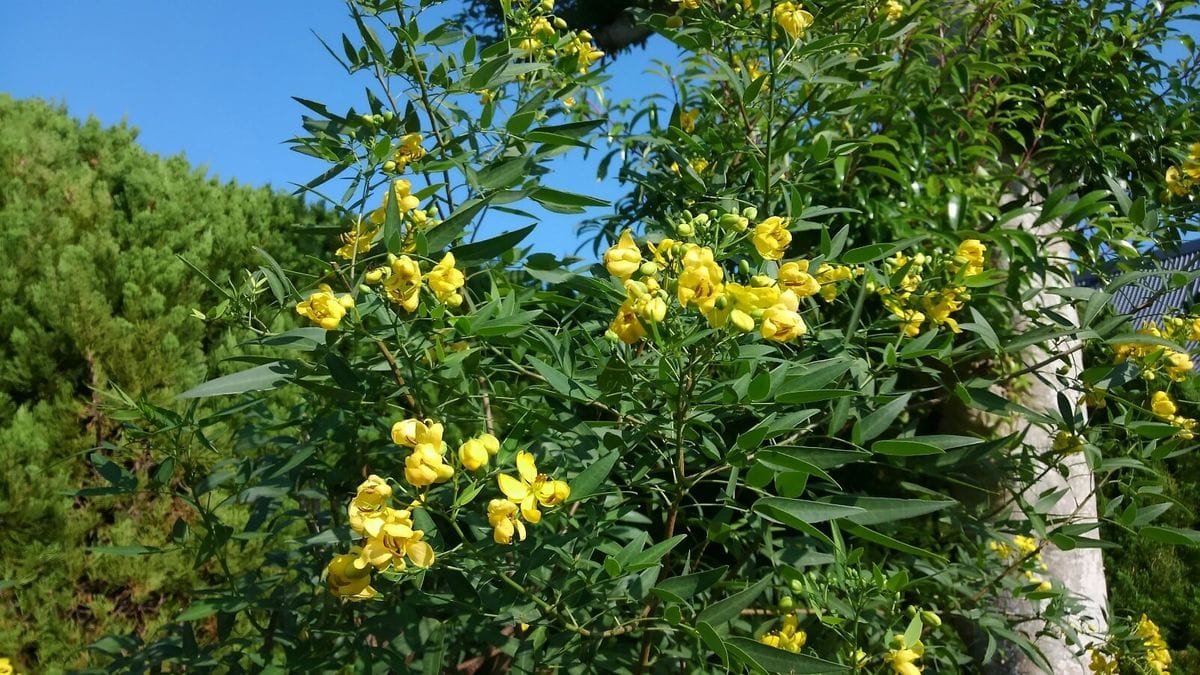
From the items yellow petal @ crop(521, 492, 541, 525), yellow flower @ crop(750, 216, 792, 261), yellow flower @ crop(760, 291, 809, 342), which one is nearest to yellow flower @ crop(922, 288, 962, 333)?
yellow flower @ crop(750, 216, 792, 261)

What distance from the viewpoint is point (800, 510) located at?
3.08ft

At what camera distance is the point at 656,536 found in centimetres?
209

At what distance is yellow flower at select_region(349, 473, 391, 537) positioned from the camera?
88 cm

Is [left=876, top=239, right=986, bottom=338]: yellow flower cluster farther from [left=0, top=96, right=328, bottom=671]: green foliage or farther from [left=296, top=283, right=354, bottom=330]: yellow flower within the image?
[left=0, top=96, right=328, bottom=671]: green foliage

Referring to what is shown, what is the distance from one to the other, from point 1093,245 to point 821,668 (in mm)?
1536

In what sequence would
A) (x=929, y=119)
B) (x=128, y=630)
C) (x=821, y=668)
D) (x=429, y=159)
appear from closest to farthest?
(x=821, y=668)
(x=429, y=159)
(x=929, y=119)
(x=128, y=630)

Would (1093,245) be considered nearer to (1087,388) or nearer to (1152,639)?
(1087,388)

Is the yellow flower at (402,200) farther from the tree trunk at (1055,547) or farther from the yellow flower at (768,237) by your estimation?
the tree trunk at (1055,547)

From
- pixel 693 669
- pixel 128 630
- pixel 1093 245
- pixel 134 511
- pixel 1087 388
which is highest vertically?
Result: pixel 1093 245

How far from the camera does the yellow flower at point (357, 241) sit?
1062 mm

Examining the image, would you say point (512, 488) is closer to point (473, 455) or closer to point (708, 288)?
point (473, 455)

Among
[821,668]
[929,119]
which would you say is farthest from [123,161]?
[821,668]

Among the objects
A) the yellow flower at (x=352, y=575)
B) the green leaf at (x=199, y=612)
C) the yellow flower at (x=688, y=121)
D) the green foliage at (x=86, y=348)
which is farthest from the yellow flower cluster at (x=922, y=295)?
the green foliage at (x=86, y=348)

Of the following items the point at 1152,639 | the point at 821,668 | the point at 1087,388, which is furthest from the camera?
the point at 1152,639
